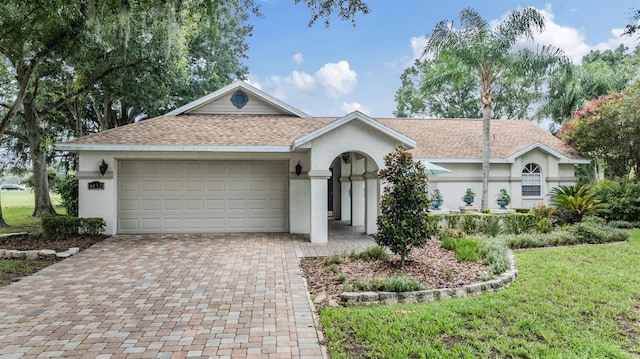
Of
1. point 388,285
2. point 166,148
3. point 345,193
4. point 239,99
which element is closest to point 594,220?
point 345,193

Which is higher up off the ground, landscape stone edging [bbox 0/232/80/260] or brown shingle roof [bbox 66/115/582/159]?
brown shingle roof [bbox 66/115/582/159]

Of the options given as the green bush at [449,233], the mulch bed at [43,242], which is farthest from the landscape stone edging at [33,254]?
the green bush at [449,233]

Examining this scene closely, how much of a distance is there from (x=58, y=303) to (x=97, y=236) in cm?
575

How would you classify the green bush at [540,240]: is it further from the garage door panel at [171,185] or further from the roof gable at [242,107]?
the garage door panel at [171,185]

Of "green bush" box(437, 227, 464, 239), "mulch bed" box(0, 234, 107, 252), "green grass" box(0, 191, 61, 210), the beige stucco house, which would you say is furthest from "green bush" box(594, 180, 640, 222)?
"green grass" box(0, 191, 61, 210)

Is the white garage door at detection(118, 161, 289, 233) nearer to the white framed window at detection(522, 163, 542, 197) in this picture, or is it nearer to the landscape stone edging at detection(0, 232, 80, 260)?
the landscape stone edging at detection(0, 232, 80, 260)

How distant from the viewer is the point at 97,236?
1048cm

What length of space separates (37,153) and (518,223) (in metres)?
18.3

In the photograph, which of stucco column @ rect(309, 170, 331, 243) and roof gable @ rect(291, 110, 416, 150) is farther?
stucco column @ rect(309, 170, 331, 243)

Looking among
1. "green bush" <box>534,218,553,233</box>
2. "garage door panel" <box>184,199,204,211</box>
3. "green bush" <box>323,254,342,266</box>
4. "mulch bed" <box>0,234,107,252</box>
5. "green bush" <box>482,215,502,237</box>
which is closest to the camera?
"green bush" <box>323,254,342,266</box>

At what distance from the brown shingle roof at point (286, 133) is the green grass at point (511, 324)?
7128mm

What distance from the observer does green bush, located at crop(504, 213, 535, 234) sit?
11.0 meters

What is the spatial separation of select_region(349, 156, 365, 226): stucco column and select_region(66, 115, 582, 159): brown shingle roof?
186 cm

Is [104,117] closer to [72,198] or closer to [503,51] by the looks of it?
[72,198]
